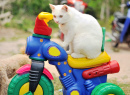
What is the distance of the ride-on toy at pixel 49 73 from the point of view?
2.47 metres

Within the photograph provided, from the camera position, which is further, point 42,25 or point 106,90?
point 106,90

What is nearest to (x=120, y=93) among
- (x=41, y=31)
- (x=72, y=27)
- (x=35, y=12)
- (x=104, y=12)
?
(x=72, y=27)

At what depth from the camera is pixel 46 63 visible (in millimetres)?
5359

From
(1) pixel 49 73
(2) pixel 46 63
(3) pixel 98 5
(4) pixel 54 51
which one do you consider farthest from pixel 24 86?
(3) pixel 98 5

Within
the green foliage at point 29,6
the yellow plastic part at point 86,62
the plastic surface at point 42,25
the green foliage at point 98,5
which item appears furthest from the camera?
the green foliage at point 98,5

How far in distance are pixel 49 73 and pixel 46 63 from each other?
276 centimetres

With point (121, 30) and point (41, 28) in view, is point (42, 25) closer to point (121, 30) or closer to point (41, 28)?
point (41, 28)

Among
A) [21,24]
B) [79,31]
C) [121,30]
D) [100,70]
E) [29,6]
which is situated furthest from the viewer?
[29,6]

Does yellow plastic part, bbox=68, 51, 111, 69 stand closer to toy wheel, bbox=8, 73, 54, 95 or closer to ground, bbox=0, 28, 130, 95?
toy wheel, bbox=8, 73, 54, 95

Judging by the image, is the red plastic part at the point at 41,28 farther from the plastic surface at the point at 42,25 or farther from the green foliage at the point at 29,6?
the green foliage at the point at 29,6

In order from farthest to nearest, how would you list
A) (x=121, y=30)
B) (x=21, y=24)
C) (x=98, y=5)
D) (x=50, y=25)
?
(x=98, y=5), (x=50, y=25), (x=21, y=24), (x=121, y=30)

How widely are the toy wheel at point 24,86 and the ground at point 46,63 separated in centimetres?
188

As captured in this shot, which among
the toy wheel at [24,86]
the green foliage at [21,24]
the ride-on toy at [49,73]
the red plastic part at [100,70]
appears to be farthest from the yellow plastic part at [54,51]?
the green foliage at [21,24]

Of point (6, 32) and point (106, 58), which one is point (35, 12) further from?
point (106, 58)
